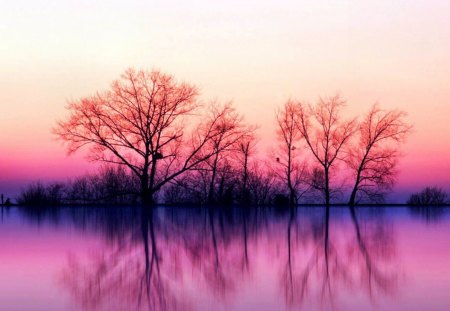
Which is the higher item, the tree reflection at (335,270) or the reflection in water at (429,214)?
the tree reflection at (335,270)

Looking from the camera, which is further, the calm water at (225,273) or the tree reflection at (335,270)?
the tree reflection at (335,270)

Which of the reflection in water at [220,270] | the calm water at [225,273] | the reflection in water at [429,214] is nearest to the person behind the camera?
the calm water at [225,273]

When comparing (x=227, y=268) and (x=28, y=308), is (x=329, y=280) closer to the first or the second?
(x=227, y=268)

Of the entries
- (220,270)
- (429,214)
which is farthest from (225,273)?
(429,214)

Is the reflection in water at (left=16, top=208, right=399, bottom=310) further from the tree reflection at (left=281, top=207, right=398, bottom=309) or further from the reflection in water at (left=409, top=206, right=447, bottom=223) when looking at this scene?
the reflection in water at (left=409, top=206, right=447, bottom=223)

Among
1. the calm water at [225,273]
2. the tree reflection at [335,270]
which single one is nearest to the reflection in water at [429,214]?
the tree reflection at [335,270]

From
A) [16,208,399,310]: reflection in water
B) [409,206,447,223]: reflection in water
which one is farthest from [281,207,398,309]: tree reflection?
[409,206,447,223]: reflection in water

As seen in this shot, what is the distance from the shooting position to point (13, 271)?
6031 millimetres

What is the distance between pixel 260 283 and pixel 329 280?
2.04 feet

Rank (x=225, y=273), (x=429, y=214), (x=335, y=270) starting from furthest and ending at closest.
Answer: (x=429, y=214), (x=335, y=270), (x=225, y=273)

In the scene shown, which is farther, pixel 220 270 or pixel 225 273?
pixel 220 270

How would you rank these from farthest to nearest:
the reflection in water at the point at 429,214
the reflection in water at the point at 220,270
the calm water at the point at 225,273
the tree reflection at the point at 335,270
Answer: the reflection in water at the point at 429,214 < the tree reflection at the point at 335,270 < the reflection in water at the point at 220,270 < the calm water at the point at 225,273

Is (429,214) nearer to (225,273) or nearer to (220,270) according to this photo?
(220,270)

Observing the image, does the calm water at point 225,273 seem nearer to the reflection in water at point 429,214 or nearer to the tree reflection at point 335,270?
the tree reflection at point 335,270
